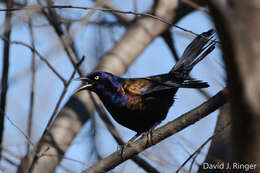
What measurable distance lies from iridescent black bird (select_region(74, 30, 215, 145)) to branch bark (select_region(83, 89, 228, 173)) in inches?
37.7

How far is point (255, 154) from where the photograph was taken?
1.12 meters

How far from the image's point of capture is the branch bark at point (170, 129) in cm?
291

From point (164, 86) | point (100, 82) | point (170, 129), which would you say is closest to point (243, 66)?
point (170, 129)

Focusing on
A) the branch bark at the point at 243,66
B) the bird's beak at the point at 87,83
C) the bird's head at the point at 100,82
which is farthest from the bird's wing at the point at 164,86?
the branch bark at the point at 243,66

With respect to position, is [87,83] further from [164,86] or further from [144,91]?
[164,86]

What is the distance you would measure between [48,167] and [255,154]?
3275 millimetres

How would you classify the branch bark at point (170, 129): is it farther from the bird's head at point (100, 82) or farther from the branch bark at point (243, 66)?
the branch bark at point (243, 66)

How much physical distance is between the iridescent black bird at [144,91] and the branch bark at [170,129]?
96cm

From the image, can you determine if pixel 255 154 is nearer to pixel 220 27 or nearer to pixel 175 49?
pixel 220 27

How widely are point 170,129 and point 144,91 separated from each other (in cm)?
127

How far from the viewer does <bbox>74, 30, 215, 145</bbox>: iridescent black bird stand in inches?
165

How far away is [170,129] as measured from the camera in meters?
3.02

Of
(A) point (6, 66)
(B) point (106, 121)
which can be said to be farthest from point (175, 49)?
(A) point (6, 66)

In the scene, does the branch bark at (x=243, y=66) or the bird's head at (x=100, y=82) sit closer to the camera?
the branch bark at (x=243, y=66)
